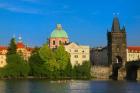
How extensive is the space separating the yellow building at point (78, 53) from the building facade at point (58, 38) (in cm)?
1286

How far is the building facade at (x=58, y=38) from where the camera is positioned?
189m

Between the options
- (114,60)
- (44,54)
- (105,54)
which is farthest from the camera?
(105,54)

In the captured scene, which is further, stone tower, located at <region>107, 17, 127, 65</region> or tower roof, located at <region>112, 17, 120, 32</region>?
stone tower, located at <region>107, 17, 127, 65</region>

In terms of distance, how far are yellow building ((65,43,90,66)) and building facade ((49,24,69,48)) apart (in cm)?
1286

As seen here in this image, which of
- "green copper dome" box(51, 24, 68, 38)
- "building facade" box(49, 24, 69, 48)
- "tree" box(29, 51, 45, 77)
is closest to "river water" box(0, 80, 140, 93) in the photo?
"tree" box(29, 51, 45, 77)

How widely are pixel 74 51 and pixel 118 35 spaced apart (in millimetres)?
14527

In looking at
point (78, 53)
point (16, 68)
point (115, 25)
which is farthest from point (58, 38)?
point (16, 68)

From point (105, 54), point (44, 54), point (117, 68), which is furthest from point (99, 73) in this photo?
point (105, 54)

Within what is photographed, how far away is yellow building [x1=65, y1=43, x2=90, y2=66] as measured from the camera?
17262 cm

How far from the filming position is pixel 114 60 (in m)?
167

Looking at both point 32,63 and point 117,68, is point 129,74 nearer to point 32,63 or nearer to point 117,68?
point 117,68

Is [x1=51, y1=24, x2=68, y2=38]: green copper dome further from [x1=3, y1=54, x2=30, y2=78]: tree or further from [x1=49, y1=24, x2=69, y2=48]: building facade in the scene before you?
[x1=3, y1=54, x2=30, y2=78]: tree

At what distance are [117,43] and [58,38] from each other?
25.7 metres

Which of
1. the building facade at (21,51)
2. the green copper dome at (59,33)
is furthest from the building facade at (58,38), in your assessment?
the building facade at (21,51)
